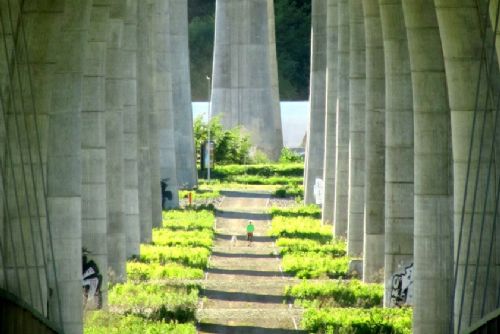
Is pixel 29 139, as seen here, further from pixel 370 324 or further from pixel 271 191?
pixel 271 191

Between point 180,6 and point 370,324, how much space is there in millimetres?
50541

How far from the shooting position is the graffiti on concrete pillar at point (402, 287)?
43406mm

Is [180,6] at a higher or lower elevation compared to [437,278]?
higher

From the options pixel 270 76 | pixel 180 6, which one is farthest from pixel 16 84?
pixel 270 76

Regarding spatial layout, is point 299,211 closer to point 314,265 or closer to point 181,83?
point 181,83

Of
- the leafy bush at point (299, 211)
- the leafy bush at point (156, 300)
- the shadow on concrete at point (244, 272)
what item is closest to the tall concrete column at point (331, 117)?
the leafy bush at point (299, 211)

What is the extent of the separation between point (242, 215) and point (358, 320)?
120ft

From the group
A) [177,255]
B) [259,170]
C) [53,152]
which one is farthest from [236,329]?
[259,170]

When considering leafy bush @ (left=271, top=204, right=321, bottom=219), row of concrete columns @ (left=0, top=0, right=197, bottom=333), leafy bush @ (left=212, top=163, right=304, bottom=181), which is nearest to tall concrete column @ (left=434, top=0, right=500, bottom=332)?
row of concrete columns @ (left=0, top=0, right=197, bottom=333)

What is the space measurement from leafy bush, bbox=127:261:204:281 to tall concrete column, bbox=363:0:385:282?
14.4 ft

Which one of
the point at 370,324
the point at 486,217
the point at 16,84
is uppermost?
the point at 16,84

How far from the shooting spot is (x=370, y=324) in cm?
3825

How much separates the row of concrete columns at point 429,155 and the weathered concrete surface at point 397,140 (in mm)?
22

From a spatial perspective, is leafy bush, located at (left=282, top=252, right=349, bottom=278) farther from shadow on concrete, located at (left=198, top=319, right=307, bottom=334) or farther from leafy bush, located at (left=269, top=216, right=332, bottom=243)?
shadow on concrete, located at (left=198, top=319, right=307, bottom=334)
